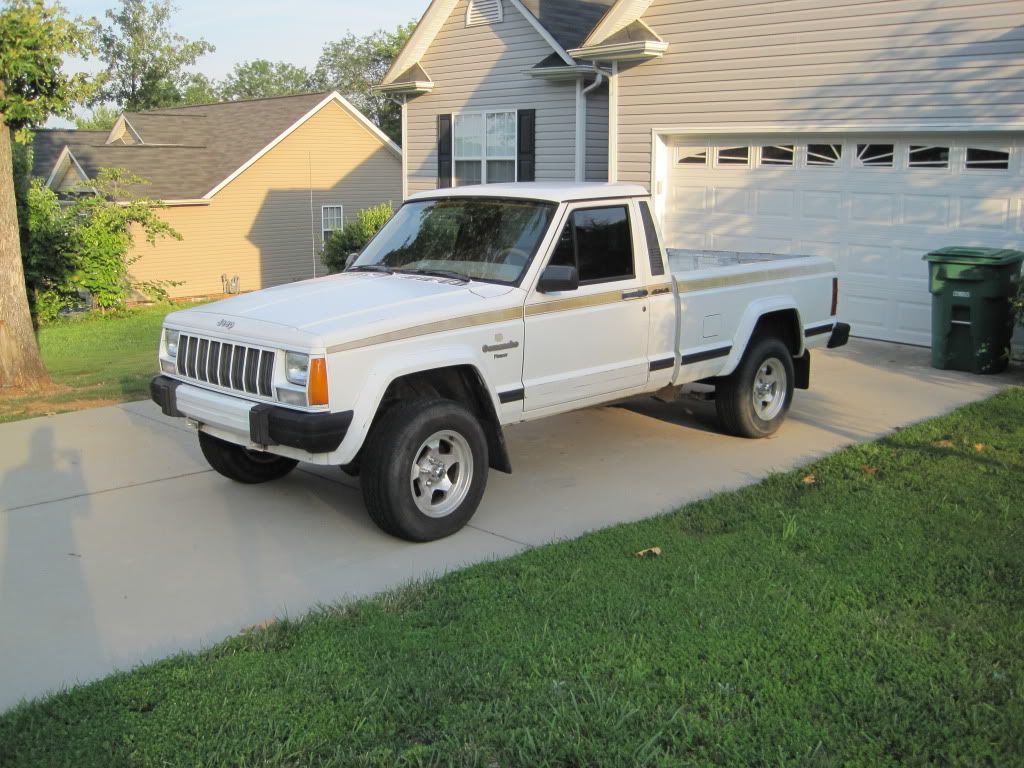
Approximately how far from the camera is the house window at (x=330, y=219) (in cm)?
3541

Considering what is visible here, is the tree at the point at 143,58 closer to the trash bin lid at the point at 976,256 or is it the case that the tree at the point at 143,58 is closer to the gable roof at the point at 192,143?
the gable roof at the point at 192,143

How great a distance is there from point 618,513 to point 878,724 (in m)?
2.94

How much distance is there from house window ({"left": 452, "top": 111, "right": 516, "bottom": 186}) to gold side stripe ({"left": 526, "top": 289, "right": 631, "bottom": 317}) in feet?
37.4

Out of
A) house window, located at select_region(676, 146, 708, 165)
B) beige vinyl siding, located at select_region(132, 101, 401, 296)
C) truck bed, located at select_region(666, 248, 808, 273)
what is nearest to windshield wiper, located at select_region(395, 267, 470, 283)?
truck bed, located at select_region(666, 248, 808, 273)

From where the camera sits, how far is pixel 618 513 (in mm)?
6652

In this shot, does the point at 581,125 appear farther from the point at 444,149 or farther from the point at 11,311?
the point at 11,311

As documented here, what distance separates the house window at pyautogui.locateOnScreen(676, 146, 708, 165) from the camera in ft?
47.1

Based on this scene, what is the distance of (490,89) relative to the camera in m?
18.3

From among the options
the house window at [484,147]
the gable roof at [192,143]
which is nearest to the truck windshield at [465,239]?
the house window at [484,147]

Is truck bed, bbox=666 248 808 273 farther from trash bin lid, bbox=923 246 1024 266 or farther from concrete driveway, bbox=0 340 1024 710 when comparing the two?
trash bin lid, bbox=923 246 1024 266

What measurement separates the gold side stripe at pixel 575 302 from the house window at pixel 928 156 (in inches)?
254

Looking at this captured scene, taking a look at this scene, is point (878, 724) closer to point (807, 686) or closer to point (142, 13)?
point (807, 686)

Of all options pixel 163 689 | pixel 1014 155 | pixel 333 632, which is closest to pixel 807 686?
pixel 333 632

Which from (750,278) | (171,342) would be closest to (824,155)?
(750,278)
